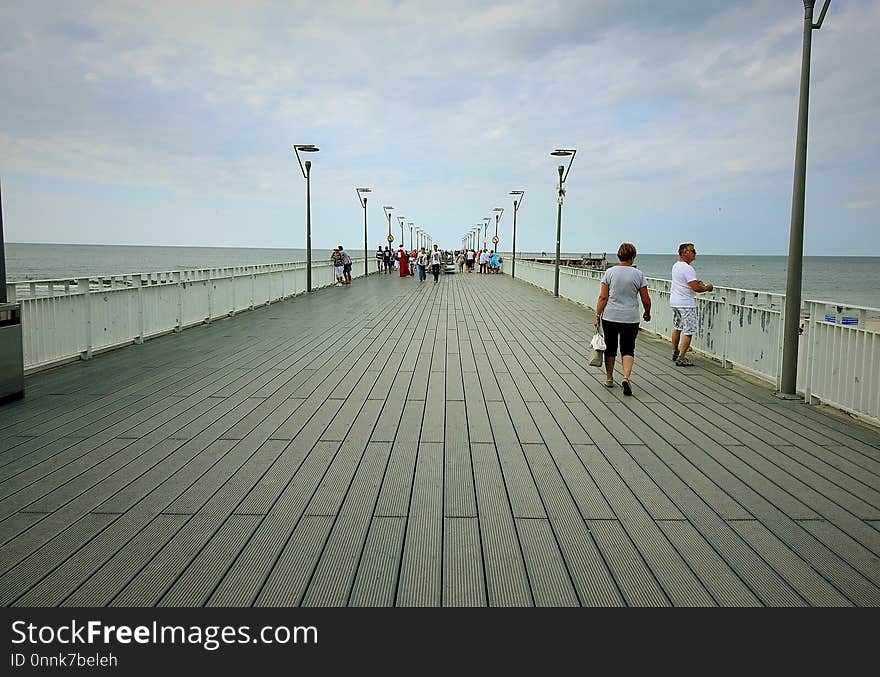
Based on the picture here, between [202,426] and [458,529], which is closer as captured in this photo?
[458,529]

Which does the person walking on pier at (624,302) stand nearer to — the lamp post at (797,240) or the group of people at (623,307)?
the group of people at (623,307)

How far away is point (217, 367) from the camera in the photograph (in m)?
9.12

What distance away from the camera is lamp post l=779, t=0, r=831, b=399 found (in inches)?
296

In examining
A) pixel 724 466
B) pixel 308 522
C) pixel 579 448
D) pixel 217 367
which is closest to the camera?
pixel 308 522

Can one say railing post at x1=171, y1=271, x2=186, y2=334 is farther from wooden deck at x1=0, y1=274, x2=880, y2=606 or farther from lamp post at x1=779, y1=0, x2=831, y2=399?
lamp post at x1=779, y1=0, x2=831, y2=399

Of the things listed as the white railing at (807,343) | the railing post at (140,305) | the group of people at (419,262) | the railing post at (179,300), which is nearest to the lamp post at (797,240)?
the white railing at (807,343)

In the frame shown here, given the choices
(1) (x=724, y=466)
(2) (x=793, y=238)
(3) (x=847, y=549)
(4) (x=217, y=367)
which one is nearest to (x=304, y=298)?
(4) (x=217, y=367)

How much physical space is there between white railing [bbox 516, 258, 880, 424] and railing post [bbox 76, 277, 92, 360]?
7785 millimetres

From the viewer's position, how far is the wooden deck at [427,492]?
3223 millimetres

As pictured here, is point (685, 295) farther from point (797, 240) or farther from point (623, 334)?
point (623, 334)

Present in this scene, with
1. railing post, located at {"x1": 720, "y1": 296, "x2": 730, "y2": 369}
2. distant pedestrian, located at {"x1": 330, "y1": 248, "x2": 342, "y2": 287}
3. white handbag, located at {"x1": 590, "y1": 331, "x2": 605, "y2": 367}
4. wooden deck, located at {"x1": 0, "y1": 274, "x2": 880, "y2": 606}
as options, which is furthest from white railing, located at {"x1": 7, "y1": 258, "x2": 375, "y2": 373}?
distant pedestrian, located at {"x1": 330, "y1": 248, "x2": 342, "y2": 287}

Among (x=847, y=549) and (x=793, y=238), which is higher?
(x=793, y=238)
